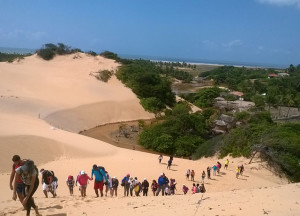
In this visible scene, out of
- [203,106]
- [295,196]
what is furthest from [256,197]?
[203,106]

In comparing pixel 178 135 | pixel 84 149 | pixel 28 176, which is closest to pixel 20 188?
pixel 28 176

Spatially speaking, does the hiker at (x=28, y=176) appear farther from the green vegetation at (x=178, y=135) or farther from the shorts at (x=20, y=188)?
the green vegetation at (x=178, y=135)

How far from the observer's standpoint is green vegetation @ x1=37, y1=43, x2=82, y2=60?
65250 mm

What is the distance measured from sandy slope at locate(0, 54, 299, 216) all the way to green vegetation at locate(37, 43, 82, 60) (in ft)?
4.65

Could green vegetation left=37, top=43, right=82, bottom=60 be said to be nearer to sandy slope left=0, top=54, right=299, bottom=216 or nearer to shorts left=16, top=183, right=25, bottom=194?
sandy slope left=0, top=54, right=299, bottom=216

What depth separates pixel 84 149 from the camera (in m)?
23.8

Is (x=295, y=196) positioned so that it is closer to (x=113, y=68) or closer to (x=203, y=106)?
(x=203, y=106)

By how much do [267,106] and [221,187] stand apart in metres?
43.0

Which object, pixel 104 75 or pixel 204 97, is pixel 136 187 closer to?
pixel 104 75

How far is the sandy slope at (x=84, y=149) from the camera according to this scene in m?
8.63

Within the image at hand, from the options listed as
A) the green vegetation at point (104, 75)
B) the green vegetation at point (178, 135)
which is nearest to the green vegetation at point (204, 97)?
the green vegetation at point (104, 75)

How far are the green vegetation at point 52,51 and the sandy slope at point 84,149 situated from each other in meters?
1.42

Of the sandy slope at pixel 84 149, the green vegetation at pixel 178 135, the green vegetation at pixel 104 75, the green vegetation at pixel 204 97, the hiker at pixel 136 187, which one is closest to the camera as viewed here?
the sandy slope at pixel 84 149

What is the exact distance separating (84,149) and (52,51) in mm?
47860
